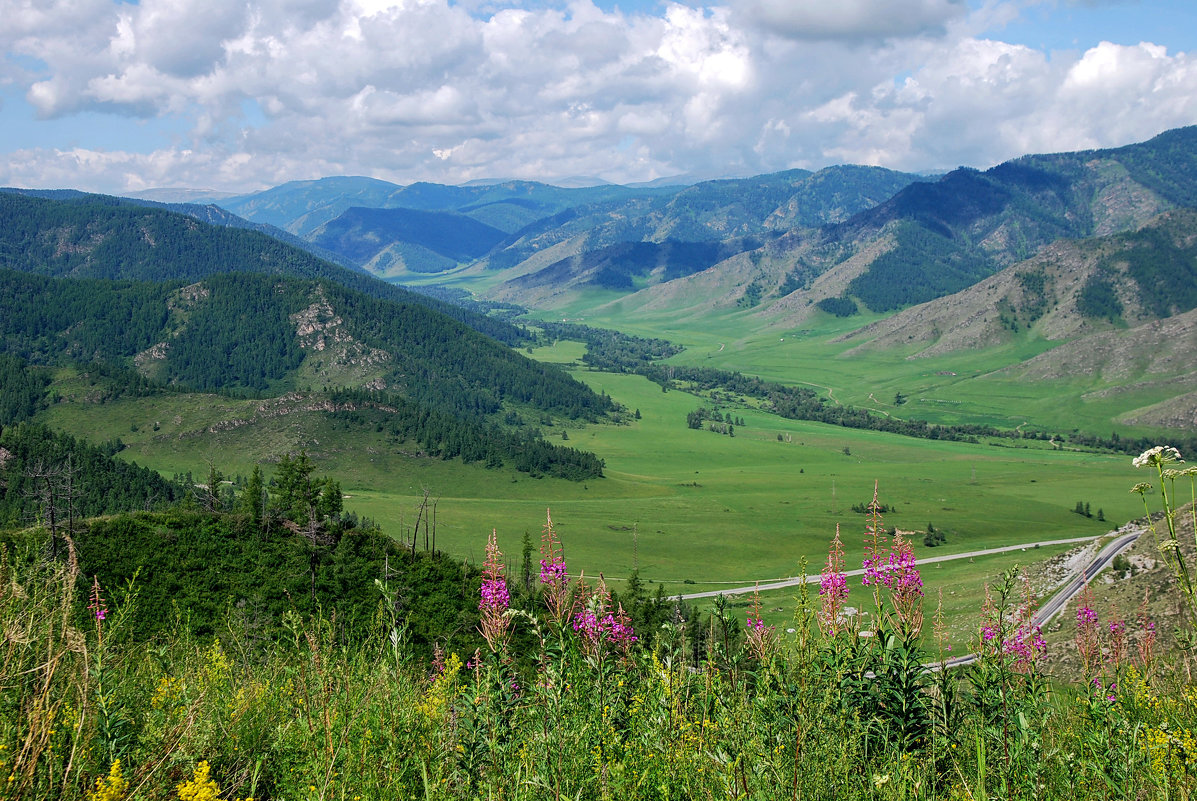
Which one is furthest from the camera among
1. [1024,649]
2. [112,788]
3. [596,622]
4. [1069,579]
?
[1069,579]

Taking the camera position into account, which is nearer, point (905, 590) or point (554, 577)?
point (554, 577)

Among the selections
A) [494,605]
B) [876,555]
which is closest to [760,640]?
[876,555]

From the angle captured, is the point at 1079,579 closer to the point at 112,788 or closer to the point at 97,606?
the point at 97,606

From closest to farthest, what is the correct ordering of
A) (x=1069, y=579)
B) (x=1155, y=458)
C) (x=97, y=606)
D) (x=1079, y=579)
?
(x=1155, y=458)
(x=97, y=606)
(x=1079, y=579)
(x=1069, y=579)

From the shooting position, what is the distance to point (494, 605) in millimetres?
8492

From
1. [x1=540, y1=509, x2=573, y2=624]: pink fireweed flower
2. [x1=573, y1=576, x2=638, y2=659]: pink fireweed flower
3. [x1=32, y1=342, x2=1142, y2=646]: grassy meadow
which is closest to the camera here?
[x1=573, y1=576, x2=638, y2=659]: pink fireweed flower

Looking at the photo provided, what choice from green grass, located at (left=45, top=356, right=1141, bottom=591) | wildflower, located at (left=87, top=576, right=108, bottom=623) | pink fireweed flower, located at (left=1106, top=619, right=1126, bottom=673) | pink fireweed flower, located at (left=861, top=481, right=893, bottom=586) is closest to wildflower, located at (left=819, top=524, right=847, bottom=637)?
pink fireweed flower, located at (left=861, top=481, right=893, bottom=586)

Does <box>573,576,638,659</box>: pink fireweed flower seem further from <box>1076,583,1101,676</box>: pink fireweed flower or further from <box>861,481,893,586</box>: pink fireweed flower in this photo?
<box>1076,583,1101,676</box>: pink fireweed flower

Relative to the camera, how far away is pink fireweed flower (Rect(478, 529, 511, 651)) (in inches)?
316

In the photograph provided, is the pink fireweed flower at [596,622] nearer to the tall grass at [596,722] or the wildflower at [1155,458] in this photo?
the tall grass at [596,722]

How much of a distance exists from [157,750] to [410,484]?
15825 centimetres

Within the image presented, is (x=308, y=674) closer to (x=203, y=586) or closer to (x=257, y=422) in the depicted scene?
(x=203, y=586)

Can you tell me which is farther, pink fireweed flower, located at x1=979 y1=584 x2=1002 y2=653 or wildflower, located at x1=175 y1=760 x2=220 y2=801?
pink fireweed flower, located at x1=979 y1=584 x2=1002 y2=653

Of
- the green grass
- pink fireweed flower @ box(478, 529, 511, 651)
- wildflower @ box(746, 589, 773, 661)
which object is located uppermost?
pink fireweed flower @ box(478, 529, 511, 651)
